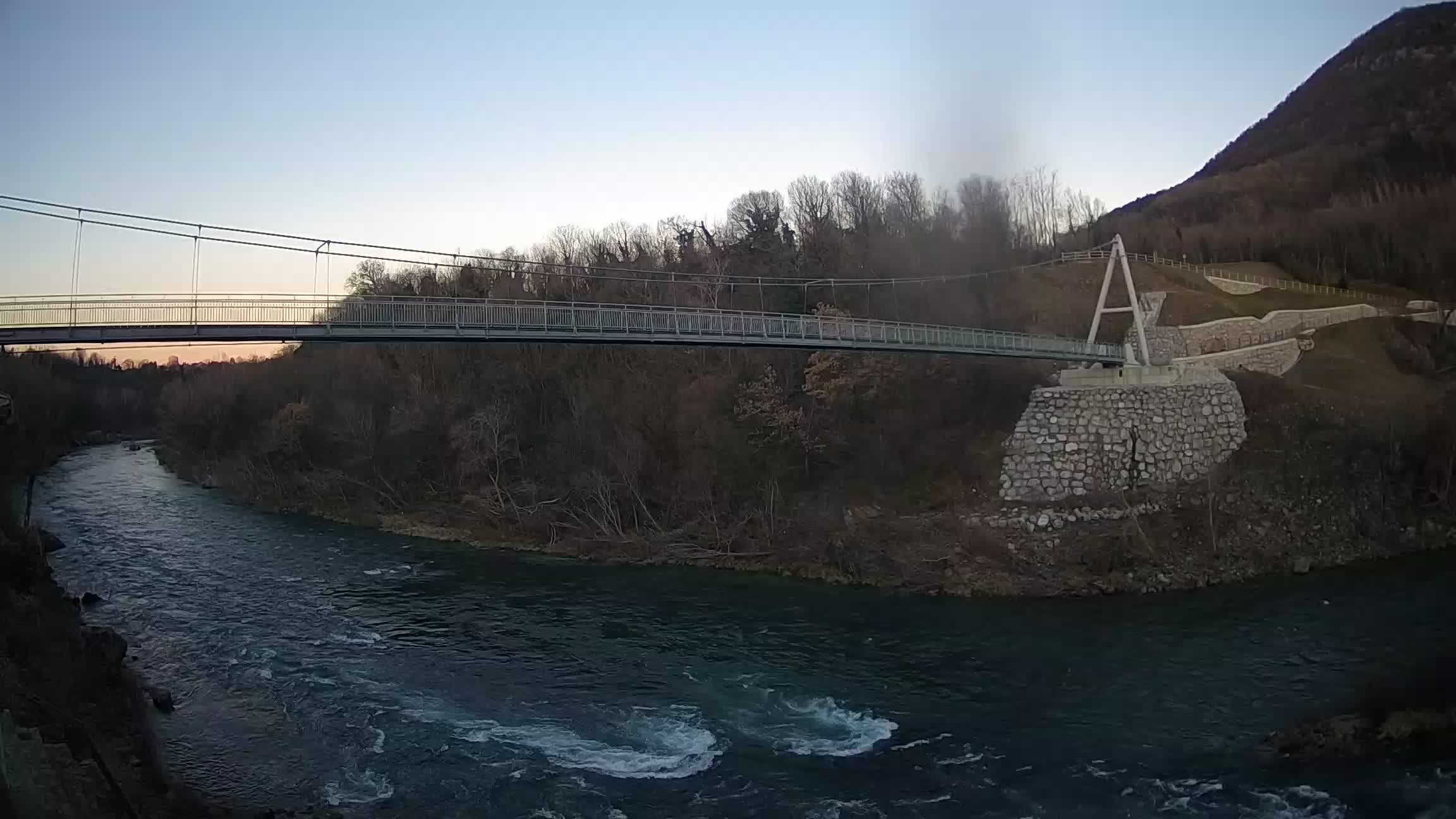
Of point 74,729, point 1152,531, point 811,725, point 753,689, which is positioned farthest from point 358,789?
point 1152,531

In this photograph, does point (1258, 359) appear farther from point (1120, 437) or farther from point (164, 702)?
point (164, 702)

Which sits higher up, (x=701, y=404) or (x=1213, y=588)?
(x=701, y=404)

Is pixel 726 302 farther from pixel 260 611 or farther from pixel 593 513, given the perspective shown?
pixel 260 611

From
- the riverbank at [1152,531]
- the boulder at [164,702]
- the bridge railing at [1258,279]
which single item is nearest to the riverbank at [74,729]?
the boulder at [164,702]

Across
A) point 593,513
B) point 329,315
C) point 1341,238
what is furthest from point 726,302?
point 1341,238

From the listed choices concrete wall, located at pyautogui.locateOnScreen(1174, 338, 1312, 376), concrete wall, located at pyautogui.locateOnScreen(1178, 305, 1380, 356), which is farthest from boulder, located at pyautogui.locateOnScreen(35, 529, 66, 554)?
concrete wall, located at pyautogui.locateOnScreen(1178, 305, 1380, 356)
